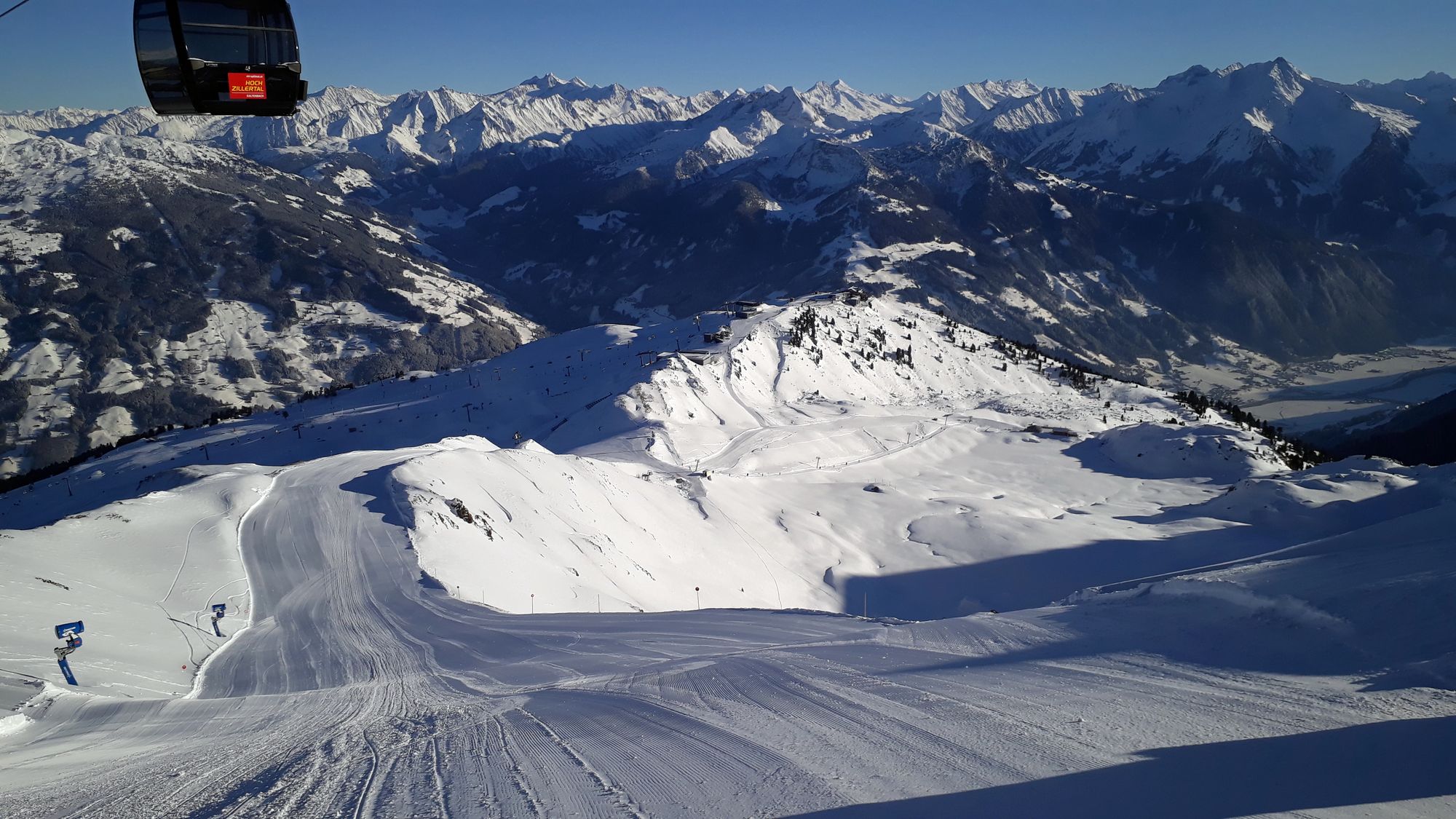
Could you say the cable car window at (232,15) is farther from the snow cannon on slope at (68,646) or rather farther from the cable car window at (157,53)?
the snow cannon on slope at (68,646)

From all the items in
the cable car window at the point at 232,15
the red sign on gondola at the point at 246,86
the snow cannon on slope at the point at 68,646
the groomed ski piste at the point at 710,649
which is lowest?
the groomed ski piste at the point at 710,649

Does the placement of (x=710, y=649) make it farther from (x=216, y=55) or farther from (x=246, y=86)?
(x=216, y=55)

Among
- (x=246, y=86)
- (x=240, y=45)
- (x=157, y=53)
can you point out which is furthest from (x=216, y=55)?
(x=157, y=53)

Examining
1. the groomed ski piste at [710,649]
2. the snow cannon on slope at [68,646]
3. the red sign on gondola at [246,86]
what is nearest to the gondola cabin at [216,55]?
the red sign on gondola at [246,86]

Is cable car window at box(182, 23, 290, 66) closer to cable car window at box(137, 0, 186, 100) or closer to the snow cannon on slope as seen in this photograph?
cable car window at box(137, 0, 186, 100)

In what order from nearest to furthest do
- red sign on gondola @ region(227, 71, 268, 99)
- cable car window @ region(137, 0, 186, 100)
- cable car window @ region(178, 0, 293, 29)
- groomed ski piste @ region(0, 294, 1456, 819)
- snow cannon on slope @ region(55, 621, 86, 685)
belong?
groomed ski piste @ region(0, 294, 1456, 819) → cable car window @ region(137, 0, 186, 100) → cable car window @ region(178, 0, 293, 29) → red sign on gondola @ region(227, 71, 268, 99) → snow cannon on slope @ region(55, 621, 86, 685)

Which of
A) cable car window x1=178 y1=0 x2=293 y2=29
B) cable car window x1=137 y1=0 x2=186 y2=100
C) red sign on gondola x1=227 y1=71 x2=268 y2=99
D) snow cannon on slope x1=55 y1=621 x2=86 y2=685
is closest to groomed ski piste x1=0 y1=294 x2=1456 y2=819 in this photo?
snow cannon on slope x1=55 y1=621 x2=86 y2=685

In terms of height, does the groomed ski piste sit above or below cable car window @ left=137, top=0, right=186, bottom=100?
below
